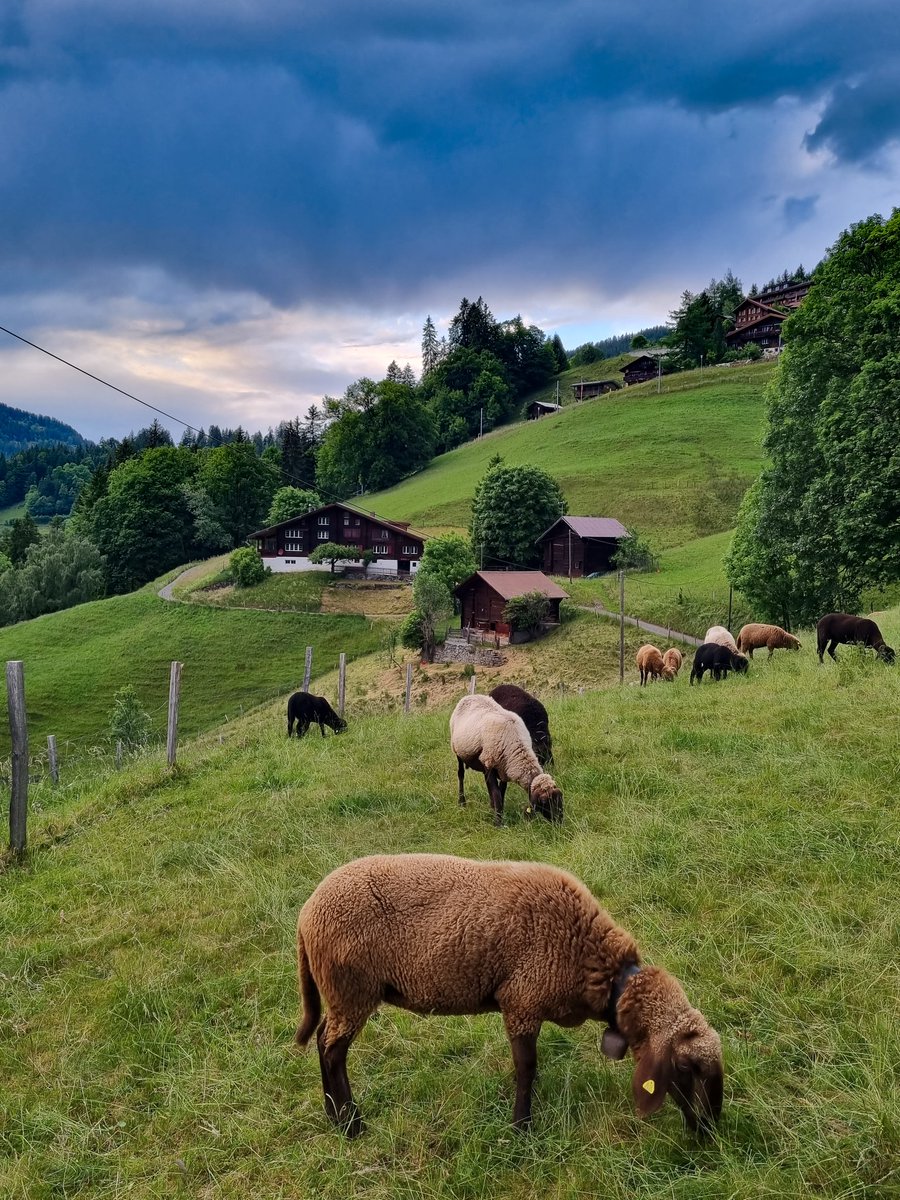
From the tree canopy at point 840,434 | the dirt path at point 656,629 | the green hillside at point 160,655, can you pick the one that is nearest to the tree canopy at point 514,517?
the green hillside at point 160,655

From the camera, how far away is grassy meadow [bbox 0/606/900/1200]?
3.64 meters

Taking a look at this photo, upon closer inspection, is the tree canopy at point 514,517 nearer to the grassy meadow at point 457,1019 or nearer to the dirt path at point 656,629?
the dirt path at point 656,629

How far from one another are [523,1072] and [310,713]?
13788 mm

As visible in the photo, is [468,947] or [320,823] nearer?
[468,947]

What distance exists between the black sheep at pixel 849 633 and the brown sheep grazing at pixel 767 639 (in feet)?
9.76

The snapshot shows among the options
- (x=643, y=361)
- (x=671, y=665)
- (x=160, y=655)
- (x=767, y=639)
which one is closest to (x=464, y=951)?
(x=767, y=639)

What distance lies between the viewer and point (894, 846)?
631 centimetres

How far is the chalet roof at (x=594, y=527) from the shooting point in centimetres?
5675

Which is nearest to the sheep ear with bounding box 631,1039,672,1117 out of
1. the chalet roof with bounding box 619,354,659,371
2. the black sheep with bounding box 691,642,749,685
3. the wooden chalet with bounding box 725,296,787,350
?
the black sheep with bounding box 691,642,749,685

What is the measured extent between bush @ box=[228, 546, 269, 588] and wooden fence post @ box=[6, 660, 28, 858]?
50796 millimetres

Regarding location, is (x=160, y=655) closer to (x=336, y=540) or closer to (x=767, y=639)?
(x=336, y=540)

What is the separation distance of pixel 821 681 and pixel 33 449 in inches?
8750

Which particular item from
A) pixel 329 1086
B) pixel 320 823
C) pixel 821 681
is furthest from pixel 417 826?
pixel 821 681

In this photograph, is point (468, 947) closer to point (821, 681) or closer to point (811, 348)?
point (821, 681)
